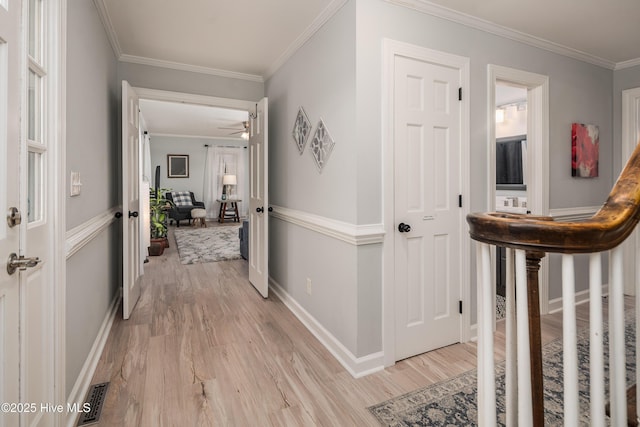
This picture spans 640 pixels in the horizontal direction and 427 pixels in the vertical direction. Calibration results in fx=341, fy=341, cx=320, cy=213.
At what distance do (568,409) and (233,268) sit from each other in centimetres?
447

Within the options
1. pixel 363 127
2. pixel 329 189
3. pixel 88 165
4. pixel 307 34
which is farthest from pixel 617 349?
pixel 307 34

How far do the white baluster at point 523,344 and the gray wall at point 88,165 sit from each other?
187cm

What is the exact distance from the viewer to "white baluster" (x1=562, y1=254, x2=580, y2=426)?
606 millimetres

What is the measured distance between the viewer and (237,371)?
2.17m

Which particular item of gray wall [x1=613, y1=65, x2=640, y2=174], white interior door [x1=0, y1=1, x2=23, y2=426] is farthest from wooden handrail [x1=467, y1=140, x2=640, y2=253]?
gray wall [x1=613, y1=65, x2=640, y2=174]

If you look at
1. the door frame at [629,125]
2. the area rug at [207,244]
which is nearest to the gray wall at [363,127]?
the door frame at [629,125]

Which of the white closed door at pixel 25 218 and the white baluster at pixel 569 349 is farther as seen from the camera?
the white closed door at pixel 25 218

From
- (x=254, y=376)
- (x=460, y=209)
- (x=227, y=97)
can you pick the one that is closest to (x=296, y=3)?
(x=227, y=97)

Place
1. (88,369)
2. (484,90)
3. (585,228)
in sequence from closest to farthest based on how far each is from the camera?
(585,228) < (88,369) < (484,90)

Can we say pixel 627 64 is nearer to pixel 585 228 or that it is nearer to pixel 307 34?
pixel 307 34

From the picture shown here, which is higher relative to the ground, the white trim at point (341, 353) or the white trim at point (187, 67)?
the white trim at point (187, 67)

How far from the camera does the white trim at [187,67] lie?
131 inches

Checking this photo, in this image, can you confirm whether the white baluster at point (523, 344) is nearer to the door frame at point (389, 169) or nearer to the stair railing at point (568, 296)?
the stair railing at point (568, 296)

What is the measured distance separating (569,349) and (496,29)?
2.77 m
